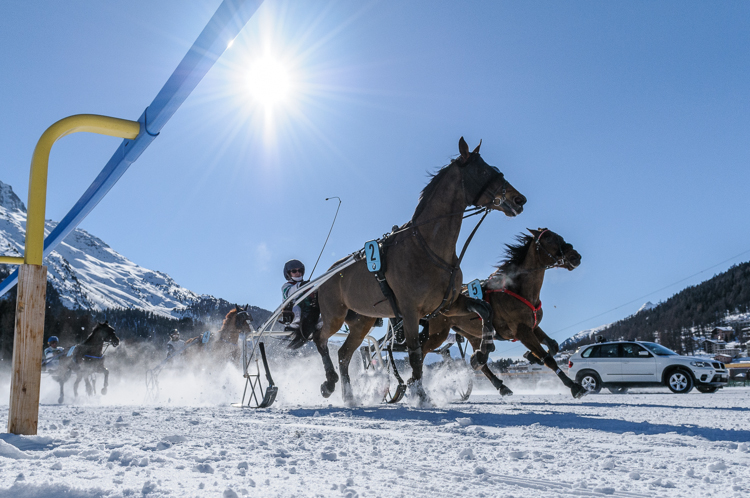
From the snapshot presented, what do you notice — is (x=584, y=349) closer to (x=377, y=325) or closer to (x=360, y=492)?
(x=377, y=325)

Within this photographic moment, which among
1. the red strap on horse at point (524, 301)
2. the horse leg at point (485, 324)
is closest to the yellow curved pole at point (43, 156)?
the horse leg at point (485, 324)

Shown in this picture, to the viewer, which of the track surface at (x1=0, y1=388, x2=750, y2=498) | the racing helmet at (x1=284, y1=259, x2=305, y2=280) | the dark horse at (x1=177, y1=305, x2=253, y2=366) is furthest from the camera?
the dark horse at (x1=177, y1=305, x2=253, y2=366)

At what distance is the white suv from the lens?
43.0 ft

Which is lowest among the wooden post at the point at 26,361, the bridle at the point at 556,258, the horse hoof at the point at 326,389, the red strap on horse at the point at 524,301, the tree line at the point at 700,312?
the horse hoof at the point at 326,389

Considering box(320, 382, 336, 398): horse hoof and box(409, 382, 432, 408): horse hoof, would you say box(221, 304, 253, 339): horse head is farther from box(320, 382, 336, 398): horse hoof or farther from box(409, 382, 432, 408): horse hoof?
box(409, 382, 432, 408): horse hoof

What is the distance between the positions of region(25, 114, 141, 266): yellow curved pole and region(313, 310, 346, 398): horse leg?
493 cm

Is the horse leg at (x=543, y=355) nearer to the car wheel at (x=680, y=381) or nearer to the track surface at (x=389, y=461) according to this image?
the track surface at (x=389, y=461)

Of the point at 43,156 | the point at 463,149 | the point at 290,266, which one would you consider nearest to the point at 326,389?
the point at 290,266

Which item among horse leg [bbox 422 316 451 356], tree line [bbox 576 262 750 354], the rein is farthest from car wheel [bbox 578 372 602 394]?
tree line [bbox 576 262 750 354]

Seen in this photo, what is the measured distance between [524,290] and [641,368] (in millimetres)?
7036

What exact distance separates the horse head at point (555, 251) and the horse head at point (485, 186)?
2.90m

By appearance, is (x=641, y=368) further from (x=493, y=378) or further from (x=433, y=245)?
(x=433, y=245)

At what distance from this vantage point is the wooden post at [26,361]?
3.02 metres

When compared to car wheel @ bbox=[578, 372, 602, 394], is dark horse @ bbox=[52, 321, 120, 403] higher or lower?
higher
